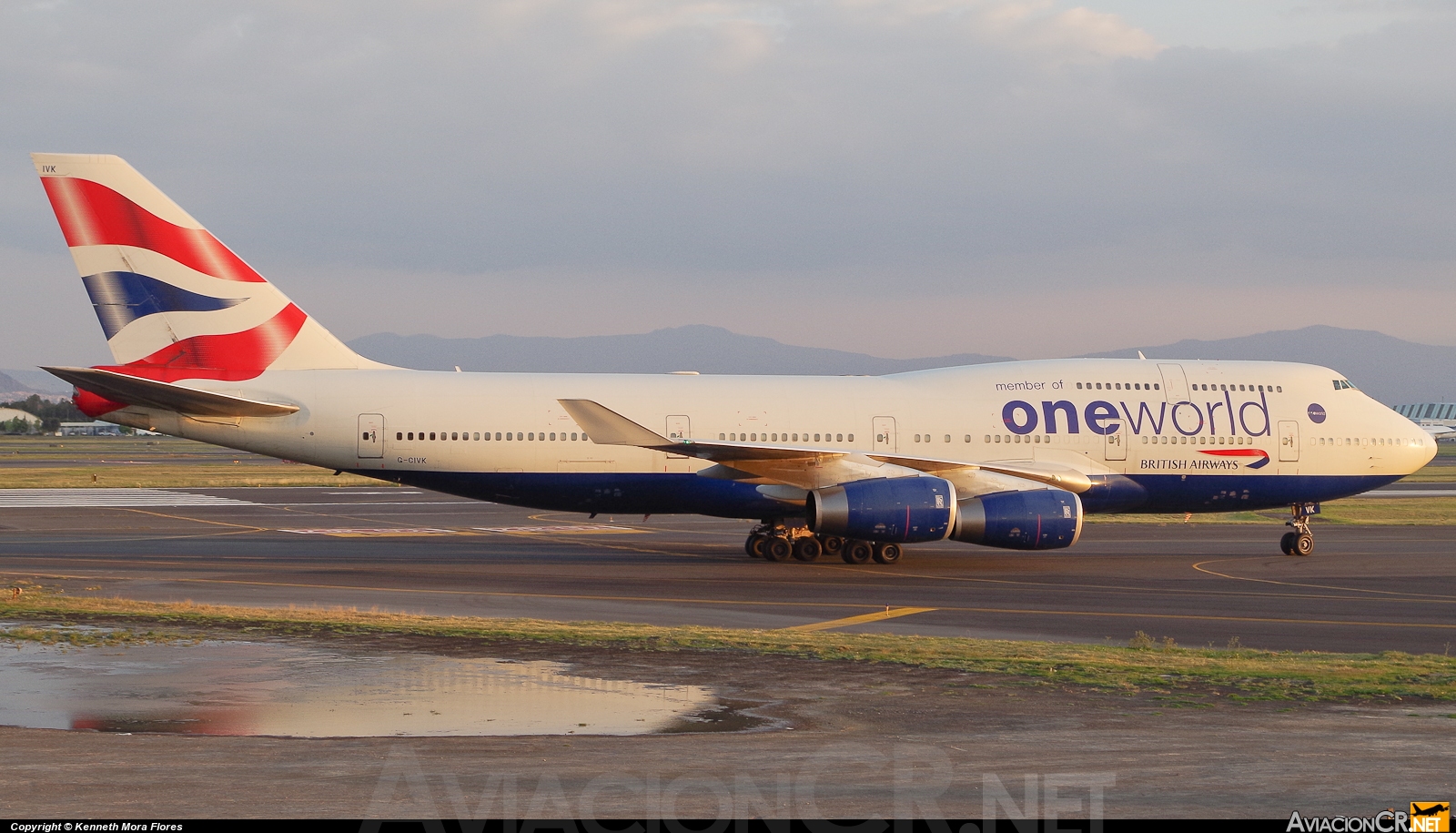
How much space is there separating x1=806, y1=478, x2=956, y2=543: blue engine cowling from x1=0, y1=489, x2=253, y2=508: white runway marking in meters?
26.0

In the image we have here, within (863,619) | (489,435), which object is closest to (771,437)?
(489,435)

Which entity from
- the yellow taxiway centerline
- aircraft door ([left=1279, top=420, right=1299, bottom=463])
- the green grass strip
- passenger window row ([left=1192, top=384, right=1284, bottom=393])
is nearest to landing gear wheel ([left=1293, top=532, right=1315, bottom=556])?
aircraft door ([left=1279, top=420, right=1299, bottom=463])

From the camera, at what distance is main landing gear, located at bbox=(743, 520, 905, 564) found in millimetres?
27781

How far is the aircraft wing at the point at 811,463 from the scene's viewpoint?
84.5 ft

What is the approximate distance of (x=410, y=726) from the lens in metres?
10.5

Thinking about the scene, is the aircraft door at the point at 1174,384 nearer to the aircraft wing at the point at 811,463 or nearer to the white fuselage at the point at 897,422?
the white fuselage at the point at 897,422

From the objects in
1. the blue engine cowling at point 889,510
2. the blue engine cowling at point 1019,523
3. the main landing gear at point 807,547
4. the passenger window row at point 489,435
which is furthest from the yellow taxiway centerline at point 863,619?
the passenger window row at point 489,435

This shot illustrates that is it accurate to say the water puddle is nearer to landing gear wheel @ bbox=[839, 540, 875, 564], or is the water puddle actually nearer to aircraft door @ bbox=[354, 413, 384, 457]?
aircraft door @ bbox=[354, 413, 384, 457]

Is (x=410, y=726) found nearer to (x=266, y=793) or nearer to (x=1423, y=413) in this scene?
(x=266, y=793)

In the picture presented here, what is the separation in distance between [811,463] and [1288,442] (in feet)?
38.9

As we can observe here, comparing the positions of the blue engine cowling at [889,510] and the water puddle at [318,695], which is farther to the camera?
the blue engine cowling at [889,510]

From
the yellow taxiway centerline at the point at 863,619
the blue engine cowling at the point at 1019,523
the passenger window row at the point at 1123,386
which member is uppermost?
the passenger window row at the point at 1123,386

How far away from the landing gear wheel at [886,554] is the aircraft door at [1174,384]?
7.56 metres

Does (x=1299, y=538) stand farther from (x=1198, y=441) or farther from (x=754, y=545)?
(x=754, y=545)
